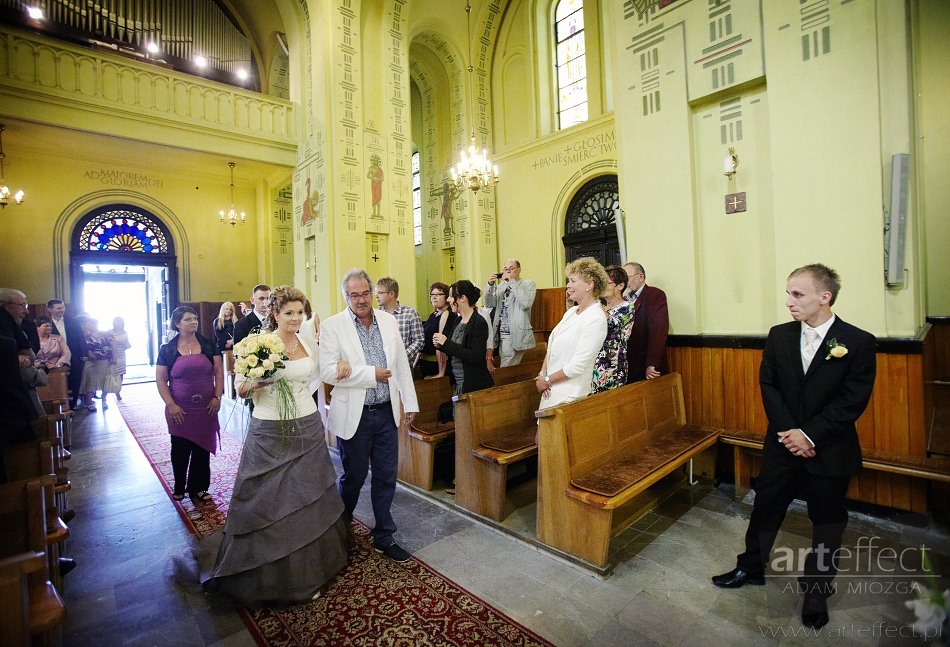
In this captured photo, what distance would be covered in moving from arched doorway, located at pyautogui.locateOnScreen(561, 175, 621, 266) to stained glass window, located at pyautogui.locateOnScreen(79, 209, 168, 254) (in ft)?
30.7

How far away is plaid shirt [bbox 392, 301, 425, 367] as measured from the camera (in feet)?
14.9

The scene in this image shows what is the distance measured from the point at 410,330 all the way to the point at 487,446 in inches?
64.8

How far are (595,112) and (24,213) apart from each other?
37.8 ft

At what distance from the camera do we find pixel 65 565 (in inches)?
108

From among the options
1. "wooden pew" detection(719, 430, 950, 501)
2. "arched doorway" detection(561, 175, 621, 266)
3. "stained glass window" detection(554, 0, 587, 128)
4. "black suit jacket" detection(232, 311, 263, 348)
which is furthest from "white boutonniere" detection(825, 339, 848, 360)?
"stained glass window" detection(554, 0, 587, 128)

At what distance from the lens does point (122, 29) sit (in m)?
9.26

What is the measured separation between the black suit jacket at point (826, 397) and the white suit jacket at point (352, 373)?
2.20 metres

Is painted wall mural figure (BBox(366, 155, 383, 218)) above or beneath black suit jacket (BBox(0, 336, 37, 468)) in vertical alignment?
above

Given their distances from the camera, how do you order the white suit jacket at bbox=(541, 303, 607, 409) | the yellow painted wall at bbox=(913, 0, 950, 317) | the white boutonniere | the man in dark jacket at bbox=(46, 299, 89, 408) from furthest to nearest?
the man in dark jacket at bbox=(46, 299, 89, 408), the yellow painted wall at bbox=(913, 0, 950, 317), the white suit jacket at bbox=(541, 303, 607, 409), the white boutonniere

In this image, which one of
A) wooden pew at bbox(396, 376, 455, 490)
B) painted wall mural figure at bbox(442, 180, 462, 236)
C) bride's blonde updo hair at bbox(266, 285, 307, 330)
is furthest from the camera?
painted wall mural figure at bbox(442, 180, 462, 236)

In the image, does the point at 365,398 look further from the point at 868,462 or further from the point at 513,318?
the point at 868,462

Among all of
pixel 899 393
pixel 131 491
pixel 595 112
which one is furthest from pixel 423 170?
pixel 899 393

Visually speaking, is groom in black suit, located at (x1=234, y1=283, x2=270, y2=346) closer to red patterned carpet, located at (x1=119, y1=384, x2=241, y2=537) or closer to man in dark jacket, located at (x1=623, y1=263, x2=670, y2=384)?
red patterned carpet, located at (x1=119, y1=384, x2=241, y2=537)


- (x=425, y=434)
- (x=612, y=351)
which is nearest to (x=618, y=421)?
(x=612, y=351)
